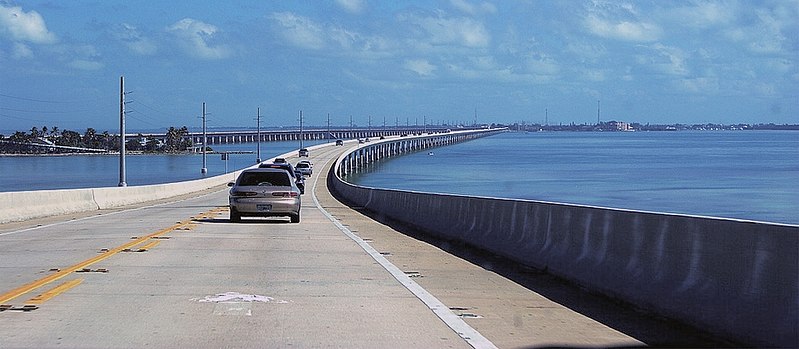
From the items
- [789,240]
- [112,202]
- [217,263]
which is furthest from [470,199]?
[112,202]

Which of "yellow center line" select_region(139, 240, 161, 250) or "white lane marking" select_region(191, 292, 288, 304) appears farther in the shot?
"yellow center line" select_region(139, 240, 161, 250)

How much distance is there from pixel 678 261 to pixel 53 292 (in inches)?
276

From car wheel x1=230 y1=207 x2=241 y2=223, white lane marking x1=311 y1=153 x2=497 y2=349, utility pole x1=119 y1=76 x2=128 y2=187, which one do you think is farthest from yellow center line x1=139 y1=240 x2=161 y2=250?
utility pole x1=119 y1=76 x2=128 y2=187

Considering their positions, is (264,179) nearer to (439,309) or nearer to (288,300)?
(288,300)

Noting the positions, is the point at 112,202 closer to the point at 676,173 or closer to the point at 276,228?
the point at 276,228

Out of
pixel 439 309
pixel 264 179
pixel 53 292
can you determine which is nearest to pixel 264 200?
pixel 264 179

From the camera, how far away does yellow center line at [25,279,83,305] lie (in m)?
11.5

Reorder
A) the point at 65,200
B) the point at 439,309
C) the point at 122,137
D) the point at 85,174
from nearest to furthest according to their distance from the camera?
the point at 439,309 → the point at 65,200 → the point at 122,137 → the point at 85,174

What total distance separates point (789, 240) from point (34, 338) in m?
6.45

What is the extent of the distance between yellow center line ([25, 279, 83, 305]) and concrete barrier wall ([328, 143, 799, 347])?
645 cm

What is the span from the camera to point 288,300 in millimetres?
12039

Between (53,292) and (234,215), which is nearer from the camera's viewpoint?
(53,292)

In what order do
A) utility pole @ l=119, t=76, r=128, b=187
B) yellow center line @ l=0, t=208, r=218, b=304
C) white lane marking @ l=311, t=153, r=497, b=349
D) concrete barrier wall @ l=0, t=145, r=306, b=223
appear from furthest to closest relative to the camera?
utility pole @ l=119, t=76, r=128, b=187 < concrete barrier wall @ l=0, t=145, r=306, b=223 < yellow center line @ l=0, t=208, r=218, b=304 < white lane marking @ l=311, t=153, r=497, b=349

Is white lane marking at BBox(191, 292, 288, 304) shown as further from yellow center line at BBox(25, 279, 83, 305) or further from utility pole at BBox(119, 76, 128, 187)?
utility pole at BBox(119, 76, 128, 187)
